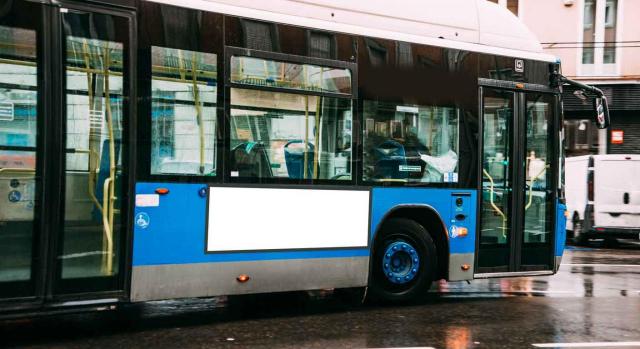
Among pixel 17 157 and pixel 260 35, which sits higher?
pixel 260 35

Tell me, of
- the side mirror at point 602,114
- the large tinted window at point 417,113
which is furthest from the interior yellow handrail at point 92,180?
the side mirror at point 602,114

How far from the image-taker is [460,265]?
8.55 metres

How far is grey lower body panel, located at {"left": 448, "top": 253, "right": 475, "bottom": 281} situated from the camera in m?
8.51

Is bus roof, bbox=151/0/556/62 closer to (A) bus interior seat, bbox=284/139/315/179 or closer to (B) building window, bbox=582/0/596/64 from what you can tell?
(A) bus interior seat, bbox=284/139/315/179

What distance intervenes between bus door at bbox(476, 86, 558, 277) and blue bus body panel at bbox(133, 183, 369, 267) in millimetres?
3350

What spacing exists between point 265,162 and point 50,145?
2038 mm

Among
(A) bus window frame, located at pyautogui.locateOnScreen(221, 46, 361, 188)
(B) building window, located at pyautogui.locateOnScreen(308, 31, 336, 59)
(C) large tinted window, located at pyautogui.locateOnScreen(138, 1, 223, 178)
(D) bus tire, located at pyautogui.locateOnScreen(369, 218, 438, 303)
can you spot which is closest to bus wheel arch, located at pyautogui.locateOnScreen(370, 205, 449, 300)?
(D) bus tire, located at pyautogui.locateOnScreen(369, 218, 438, 303)

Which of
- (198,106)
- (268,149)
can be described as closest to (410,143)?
(268,149)

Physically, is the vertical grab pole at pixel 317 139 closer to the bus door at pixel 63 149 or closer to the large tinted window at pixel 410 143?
the large tinted window at pixel 410 143

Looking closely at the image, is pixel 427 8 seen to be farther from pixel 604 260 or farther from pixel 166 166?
pixel 604 260

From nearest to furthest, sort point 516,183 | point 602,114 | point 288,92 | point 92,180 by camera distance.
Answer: point 92,180 < point 288,92 < point 516,183 < point 602,114

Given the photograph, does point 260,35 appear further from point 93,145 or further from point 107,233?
point 107,233

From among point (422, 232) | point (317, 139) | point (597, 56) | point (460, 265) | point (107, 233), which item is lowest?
point (460, 265)

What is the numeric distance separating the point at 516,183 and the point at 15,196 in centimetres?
567
